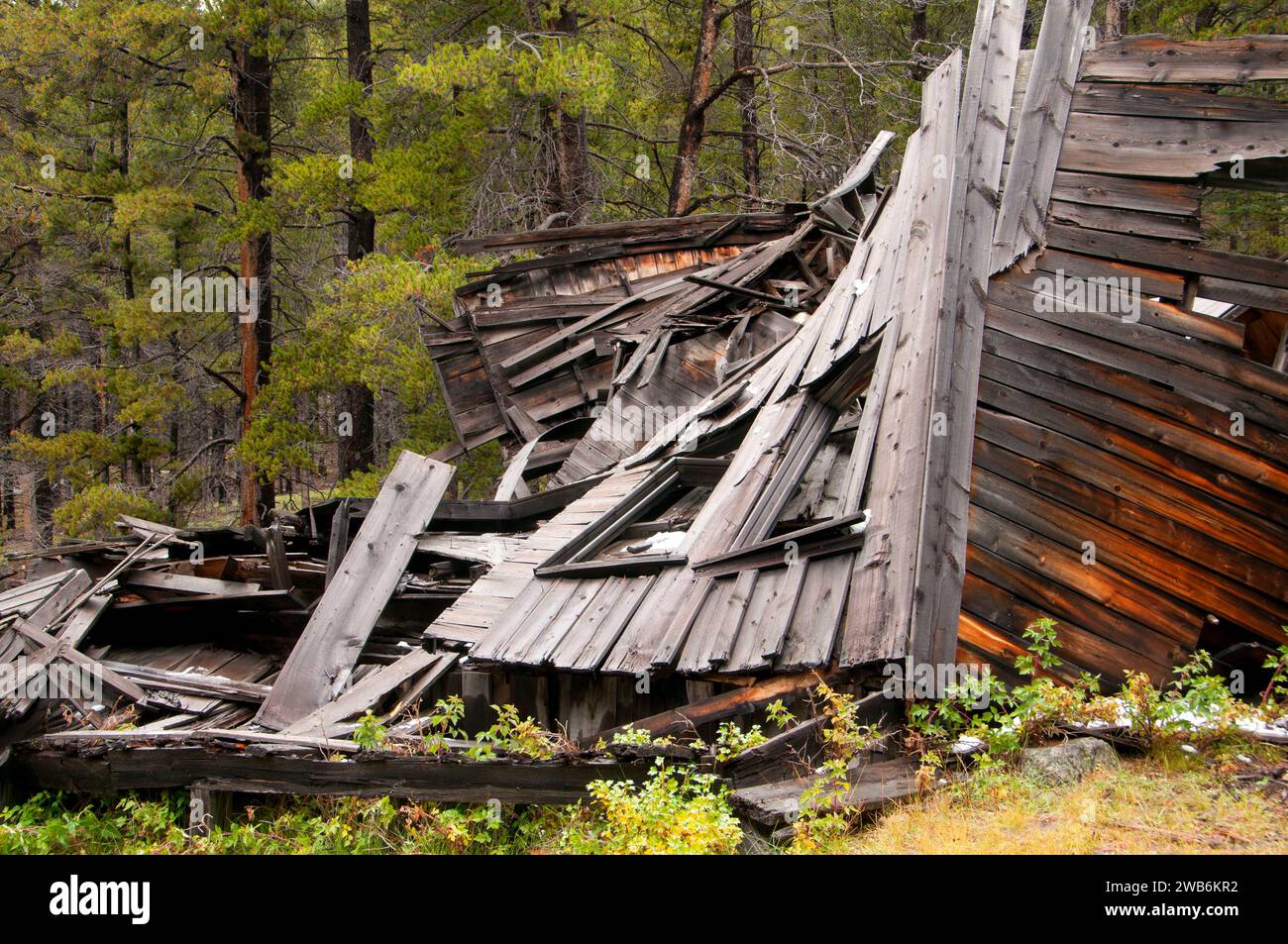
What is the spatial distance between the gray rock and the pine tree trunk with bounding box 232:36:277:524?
16940mm

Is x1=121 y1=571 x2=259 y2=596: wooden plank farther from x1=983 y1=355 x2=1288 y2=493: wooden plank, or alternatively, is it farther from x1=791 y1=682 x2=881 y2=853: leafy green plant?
x1=983 y1=355 x2=1288 y2=493: wooden plank

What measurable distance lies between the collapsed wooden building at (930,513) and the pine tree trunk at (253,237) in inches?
391

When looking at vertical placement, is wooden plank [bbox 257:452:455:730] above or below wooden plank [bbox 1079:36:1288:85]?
below

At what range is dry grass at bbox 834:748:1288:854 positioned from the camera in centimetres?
468

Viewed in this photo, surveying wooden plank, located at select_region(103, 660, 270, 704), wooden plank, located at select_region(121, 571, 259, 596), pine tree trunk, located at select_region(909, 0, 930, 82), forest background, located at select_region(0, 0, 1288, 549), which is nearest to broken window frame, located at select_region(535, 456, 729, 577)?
wooden plank, located at select_region(103, 660, 270, 704)

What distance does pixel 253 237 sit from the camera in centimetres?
1936

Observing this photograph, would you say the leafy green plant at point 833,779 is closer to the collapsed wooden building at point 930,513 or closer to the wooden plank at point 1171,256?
the collapsed wooden building at point 930,513

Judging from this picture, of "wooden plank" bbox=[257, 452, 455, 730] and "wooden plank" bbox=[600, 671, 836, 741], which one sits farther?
"wooden plank" bbox=[257, 452, 455, 730]

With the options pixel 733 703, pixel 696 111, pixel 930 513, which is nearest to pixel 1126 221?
pixel 930 513

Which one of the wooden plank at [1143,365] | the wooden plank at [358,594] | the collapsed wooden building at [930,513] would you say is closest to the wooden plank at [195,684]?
the collapsed wooden building at [930,513]

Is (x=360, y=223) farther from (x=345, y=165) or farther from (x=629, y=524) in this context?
(x=629, y=524)

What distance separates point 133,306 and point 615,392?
1172cm

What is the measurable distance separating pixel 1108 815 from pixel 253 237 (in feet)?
61.5

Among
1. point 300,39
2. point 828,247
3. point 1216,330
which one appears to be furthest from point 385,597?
point 300,39
